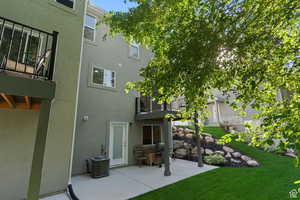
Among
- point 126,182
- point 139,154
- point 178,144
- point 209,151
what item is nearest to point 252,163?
point 209,151

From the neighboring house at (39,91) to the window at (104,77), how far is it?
2.18 m

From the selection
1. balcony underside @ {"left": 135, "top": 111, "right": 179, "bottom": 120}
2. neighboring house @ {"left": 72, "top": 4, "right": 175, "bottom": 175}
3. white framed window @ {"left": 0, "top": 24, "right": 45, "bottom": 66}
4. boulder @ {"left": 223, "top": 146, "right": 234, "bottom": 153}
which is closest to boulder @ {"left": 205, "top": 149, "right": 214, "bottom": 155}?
boulder @ {"left": 223, "top": 146, "right": 234, "bottom": 153}

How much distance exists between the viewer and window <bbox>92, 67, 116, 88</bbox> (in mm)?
7914

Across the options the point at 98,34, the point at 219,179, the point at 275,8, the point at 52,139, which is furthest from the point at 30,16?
the point at 219,179

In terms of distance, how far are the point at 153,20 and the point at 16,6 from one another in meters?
4.93

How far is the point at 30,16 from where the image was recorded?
198 inches

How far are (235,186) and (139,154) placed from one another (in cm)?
494

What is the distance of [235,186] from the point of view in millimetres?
5230

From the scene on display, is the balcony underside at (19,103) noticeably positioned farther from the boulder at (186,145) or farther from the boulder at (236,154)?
the boulder at (236,154)

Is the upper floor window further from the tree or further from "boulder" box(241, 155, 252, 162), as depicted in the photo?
"boulder" box(241, 155, 252, 162)

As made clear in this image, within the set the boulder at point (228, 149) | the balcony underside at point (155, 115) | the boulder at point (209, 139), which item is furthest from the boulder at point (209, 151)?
the balcony underside at point (155, 115)

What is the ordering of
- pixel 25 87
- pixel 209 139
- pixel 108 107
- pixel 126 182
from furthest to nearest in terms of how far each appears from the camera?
1. pixel 209 139
2. pixel 108 107
3. pixel 126 182
4. pixel 25 87

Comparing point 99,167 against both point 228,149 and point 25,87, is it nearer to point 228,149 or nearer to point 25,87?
point 25,87

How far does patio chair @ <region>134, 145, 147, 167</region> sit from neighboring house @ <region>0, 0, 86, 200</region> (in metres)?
4.03
